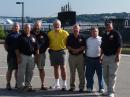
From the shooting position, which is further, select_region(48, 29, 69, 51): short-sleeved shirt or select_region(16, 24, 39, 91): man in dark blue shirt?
select_region(48, 29, 69, 51): short-sleeved shirt

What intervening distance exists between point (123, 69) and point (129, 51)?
12.4 m

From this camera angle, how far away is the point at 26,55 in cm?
1472

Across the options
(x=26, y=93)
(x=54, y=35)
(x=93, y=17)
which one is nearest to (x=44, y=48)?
(x=54, y=35)

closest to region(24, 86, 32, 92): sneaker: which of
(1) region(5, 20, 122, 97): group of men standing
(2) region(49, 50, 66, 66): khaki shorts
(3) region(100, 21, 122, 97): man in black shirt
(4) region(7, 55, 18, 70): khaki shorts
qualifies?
(1) region(5, 20, 122, 97): group of men standing

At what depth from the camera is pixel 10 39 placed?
15008 mm

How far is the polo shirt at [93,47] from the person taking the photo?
577 inches

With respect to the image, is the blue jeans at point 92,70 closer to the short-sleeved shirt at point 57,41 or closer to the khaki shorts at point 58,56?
the khaki shorts at point 58,56

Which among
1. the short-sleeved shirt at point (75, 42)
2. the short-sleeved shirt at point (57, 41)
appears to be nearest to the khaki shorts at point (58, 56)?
the short-sleeved shirt at point (57, 41)

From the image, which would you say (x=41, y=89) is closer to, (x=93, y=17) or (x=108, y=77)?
(x=108, y=77)

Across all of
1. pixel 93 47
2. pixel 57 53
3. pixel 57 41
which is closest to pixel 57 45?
pixel 57 41

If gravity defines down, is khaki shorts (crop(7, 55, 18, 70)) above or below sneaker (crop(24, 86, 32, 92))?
above

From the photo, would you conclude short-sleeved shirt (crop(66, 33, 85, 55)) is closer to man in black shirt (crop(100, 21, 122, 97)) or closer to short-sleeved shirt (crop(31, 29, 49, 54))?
short-sleeved shirt (crop(31, 29, 49, 54))

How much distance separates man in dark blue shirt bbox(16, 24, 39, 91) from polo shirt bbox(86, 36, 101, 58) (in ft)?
4.72

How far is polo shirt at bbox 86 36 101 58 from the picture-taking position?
14664 millimetres
